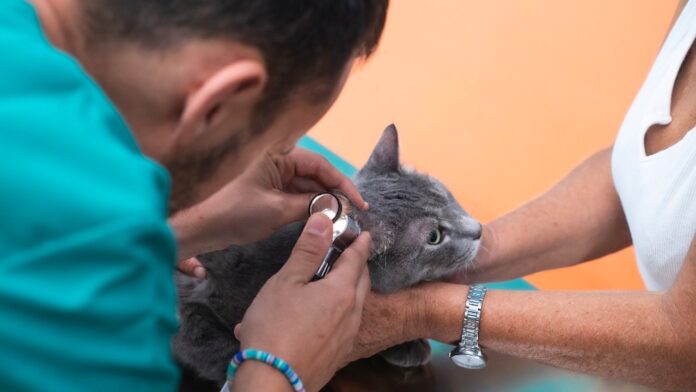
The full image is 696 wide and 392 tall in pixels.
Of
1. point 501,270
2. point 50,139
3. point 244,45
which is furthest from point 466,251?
point 50,139

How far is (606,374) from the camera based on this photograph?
3.25 feet

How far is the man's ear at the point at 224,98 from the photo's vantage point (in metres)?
0.53

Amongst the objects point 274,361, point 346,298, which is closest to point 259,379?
point 274,361

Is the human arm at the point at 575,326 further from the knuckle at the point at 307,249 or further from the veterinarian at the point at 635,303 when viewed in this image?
the knuckle at the point at 307,249

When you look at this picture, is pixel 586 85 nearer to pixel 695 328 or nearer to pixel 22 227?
pixel 695 328

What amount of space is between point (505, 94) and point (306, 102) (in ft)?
5.12

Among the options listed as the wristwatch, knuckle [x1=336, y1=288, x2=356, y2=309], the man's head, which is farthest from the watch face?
the man's head

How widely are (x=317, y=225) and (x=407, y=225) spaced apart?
270 mm

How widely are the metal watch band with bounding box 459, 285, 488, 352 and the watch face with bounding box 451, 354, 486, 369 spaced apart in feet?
0.03

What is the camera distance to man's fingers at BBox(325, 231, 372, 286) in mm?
867

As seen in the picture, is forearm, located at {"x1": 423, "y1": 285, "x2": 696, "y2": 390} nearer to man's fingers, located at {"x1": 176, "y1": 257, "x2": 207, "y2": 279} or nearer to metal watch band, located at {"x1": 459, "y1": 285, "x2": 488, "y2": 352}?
metal watch band, located at {"x1": 459, "y1": 285, "x2": 488, "y2": 352}

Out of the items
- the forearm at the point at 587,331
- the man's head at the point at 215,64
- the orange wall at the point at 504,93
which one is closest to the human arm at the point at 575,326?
the forearm at the point at 587,331

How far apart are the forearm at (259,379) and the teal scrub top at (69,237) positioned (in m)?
0.25

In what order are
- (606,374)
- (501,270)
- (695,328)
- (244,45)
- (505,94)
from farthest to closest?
(505,94) → (501,270) → (606,374) → (695,328) → (244,45)
